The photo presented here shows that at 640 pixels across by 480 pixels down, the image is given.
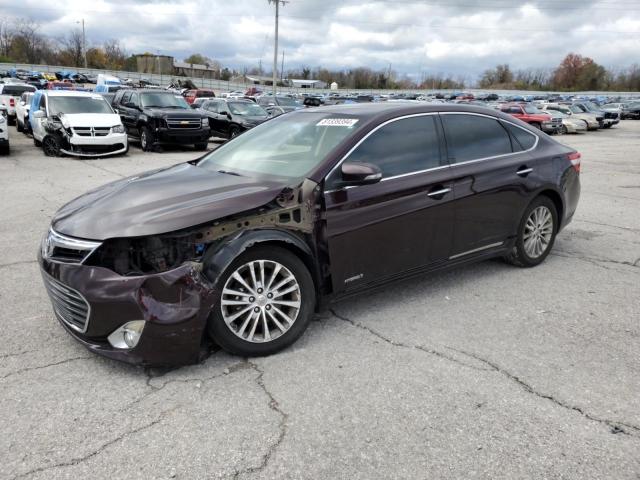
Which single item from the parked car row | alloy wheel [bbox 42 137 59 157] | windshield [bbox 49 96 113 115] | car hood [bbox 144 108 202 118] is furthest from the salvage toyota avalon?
car hood [bbox 144 108 202 118]

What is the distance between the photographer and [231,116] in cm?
1845

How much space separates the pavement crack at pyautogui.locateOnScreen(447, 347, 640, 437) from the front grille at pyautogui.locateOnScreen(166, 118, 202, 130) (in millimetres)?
13963

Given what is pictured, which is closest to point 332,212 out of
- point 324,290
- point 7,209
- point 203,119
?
point 324,290

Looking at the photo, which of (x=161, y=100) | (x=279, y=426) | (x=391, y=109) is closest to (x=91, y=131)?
(x=161, y=100)

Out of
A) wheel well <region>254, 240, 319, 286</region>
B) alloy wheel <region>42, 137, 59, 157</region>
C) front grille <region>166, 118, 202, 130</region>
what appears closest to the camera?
wheel well <region>254, 240, 319, 286</region>

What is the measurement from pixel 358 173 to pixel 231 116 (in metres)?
15.9

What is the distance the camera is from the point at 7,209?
769 centimetres

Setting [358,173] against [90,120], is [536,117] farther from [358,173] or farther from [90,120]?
[358,173]

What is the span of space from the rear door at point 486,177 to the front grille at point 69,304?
A: 291 centimetres

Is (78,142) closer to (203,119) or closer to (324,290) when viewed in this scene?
(203,119)

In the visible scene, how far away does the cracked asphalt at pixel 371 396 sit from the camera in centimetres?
243

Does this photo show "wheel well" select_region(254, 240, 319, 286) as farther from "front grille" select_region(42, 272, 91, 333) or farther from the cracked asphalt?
"front grille" select_region(42, 272, 91, 333)

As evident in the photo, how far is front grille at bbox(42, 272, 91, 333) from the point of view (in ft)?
10.0

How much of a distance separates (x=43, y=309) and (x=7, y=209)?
4511 millimetres
